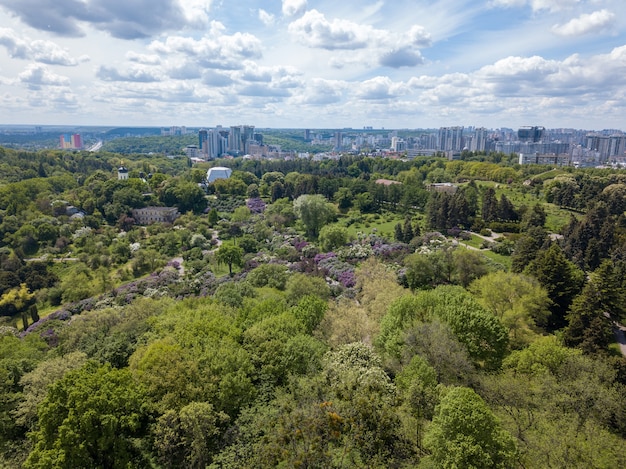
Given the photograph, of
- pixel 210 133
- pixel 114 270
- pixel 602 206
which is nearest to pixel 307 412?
pixel 114 270

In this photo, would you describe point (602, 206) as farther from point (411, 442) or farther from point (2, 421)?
point (2, 421)

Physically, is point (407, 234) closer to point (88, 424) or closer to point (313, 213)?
point (313, 213)

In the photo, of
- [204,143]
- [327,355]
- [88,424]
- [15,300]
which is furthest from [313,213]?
[204,143]

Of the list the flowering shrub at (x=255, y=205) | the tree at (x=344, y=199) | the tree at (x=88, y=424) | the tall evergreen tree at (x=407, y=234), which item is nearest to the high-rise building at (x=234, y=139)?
the flowering shrub at (x=255, y=205)

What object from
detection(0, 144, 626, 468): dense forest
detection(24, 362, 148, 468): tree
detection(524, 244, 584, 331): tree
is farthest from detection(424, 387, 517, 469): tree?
detection(524, 244, 584, 331): tree

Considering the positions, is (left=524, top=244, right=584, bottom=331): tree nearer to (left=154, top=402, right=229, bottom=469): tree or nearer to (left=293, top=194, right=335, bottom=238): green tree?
(left=154, top=402, right=229, bottom=469): tree

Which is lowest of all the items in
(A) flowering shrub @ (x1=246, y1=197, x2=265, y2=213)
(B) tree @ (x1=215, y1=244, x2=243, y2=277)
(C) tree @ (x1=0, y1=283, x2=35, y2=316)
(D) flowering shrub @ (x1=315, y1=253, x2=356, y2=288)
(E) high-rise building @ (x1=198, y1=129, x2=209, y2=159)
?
(C) tree @ (x1=0, y1=283, x2=35, y2=316)

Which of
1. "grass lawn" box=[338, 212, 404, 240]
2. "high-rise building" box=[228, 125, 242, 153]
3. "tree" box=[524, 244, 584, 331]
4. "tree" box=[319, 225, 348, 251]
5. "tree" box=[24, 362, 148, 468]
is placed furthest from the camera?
"high-rise building" box=[228, 125, 242, 153]
